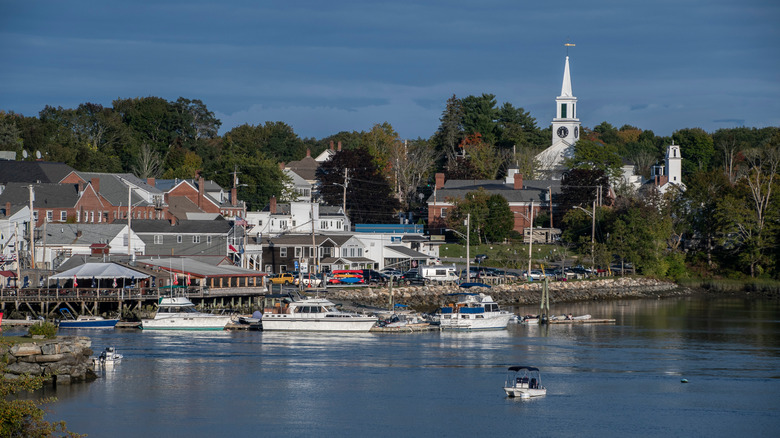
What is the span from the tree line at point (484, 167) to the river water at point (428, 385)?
125 ft

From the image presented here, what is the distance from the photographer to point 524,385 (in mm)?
47656

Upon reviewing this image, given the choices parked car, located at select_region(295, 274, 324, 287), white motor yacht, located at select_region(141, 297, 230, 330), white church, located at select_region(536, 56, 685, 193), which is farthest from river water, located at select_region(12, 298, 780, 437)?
white church, located at select_region(536, 56, 685, 193)

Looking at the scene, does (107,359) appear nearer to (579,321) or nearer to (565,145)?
(579,321)

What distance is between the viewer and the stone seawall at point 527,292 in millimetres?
85812

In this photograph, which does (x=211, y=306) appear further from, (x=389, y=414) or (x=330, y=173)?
(x=330, y=173)

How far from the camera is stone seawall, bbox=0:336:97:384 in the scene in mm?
45031

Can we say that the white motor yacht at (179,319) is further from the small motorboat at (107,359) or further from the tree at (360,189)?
the tree at (360,189)

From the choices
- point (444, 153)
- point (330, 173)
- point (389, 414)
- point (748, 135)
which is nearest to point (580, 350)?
point (389, 414)

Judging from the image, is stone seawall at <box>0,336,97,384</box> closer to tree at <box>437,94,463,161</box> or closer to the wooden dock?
the wooden dock

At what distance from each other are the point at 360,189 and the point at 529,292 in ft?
149

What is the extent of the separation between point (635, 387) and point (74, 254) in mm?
55082

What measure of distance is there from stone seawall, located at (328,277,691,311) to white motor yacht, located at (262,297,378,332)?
14080 mm

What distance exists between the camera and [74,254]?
8756 centimetres

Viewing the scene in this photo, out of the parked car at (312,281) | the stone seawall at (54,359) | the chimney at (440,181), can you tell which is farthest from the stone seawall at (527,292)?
the chimney at (440,181)
